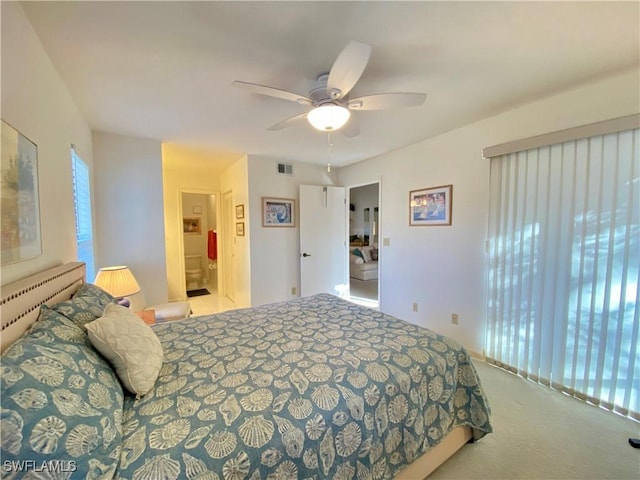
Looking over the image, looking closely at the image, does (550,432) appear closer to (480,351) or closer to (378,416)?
(480,351)

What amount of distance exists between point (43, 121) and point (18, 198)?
2.09 feet

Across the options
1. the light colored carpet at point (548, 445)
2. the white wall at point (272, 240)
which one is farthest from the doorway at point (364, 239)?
the light colored carpet at point (548, 445)

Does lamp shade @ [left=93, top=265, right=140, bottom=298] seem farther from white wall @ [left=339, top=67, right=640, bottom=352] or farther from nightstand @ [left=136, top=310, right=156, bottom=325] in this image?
white wall @ [left=339, top=67, right=640, bottom=352]

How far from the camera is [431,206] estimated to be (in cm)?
313

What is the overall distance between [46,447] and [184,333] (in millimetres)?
1158

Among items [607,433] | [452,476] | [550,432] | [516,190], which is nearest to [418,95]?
[516,190]

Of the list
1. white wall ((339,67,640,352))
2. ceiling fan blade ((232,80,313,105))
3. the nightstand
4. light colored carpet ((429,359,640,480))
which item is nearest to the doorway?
white wall ((339,67,640,352))

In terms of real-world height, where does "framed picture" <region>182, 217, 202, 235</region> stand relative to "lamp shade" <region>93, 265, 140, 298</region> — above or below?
above

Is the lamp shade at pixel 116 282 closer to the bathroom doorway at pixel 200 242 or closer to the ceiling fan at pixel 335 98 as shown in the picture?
the ceiling fan at pixel 335 98

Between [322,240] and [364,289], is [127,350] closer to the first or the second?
[322,240]

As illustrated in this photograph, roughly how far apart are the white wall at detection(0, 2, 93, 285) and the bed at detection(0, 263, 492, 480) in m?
0.20

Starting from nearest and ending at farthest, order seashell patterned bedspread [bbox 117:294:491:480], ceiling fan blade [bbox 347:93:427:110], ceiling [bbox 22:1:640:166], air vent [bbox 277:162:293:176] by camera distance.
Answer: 1. seashell patterned bedspread [bbox 117:294:491:480]
2. ceiling [bbox 22:1:640:166]
3. ceiling fan blade [bbox 347:93:427:110]
4. air vent [bbox 277:162:293:176]

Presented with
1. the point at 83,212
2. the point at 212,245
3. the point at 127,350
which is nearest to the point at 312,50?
the point at 127,350

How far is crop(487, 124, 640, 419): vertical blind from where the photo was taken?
1.81 m
